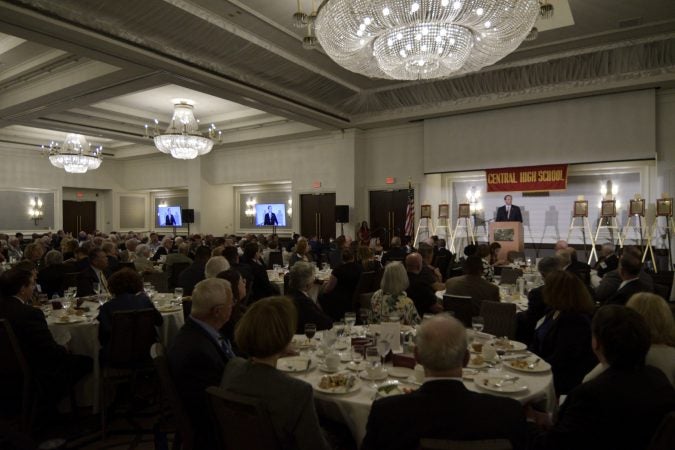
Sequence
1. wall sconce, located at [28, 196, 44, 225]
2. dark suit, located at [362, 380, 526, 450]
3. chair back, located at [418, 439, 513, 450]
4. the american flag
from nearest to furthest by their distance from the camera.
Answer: chair back, located at [418, 439, 513, 450] → dark suit, located at [362, 380, 526, 450] → the american flag → wall sconce, located at [28, 196, 44, 225]

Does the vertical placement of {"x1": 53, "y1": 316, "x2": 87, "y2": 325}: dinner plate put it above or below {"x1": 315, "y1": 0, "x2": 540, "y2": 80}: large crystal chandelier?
below

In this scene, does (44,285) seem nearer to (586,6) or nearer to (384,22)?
(384,22)

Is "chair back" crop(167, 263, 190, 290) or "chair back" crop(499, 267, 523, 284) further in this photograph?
"chair back" crop(167, 263, 190, 290)

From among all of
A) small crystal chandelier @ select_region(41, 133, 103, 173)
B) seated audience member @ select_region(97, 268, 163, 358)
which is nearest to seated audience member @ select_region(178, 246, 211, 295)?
seated audience member @ select_region(97, 268, 163, 358)

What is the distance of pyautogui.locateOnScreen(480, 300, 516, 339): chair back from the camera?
3994 millimetres

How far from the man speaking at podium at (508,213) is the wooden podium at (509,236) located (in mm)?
617

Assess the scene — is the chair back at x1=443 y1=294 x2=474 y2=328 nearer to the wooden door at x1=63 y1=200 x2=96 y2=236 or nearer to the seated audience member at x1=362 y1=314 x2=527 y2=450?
the seated audience member at x1=362 y1=314 x2=527 y2=450

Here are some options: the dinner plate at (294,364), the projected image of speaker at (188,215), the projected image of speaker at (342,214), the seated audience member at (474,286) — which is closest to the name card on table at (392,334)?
the dinner plate at (294,364)

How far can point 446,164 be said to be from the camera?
475 inches

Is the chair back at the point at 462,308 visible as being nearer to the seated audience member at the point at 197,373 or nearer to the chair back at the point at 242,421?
the seated audience member at the point at 197,373

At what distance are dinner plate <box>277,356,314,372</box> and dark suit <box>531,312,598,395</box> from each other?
162 centimetres

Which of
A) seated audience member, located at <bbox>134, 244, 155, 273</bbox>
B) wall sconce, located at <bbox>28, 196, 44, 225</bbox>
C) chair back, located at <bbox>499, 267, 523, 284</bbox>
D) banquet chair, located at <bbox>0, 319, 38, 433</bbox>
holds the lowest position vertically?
banquet chair, located at <bbox>0, 319, 38, 433</bbox>

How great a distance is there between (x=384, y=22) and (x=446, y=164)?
7866 mm

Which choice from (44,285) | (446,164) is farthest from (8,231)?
(446,164)
